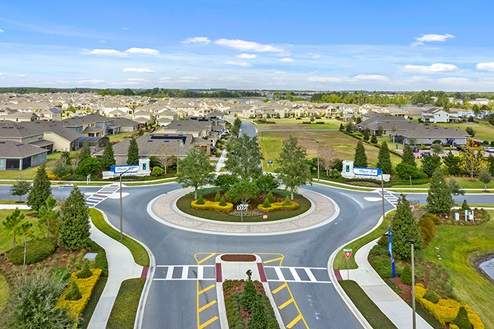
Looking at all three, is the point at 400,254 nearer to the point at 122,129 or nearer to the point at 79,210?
the point at 79,210

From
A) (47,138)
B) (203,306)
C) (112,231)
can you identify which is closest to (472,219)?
(203,306)

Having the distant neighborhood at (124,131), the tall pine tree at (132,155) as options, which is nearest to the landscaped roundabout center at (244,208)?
the tall pine tree at (132,155)

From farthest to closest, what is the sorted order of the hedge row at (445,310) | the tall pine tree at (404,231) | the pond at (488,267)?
the pond at (488,267), the tall pine tree at (404,231), the hedge row at (445,310)

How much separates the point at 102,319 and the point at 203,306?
18.5 ft

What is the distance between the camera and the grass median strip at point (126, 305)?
19500 mm

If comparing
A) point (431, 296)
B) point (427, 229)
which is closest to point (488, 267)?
point (427, 229)

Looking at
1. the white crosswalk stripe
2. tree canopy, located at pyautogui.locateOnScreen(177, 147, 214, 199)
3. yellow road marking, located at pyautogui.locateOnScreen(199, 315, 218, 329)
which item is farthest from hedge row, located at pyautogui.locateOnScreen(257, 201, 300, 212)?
yellow road marking, located at pyautogui.locateOnScreen(199, 315, 218, 329)

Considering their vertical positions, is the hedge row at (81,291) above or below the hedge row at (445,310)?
above

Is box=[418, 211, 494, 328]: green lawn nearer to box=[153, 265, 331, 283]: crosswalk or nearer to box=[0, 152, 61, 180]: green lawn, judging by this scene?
box=[153, 265, 331, 283]: crosswalk

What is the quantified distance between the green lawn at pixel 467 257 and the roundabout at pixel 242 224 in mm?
10647

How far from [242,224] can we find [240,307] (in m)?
15.6

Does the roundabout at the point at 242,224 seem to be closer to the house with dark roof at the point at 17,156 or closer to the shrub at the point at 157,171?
the shrub at the point at 157,171

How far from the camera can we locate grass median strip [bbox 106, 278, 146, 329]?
64.0 ft

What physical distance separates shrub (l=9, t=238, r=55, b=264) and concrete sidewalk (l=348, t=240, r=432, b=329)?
22719 millimetres
